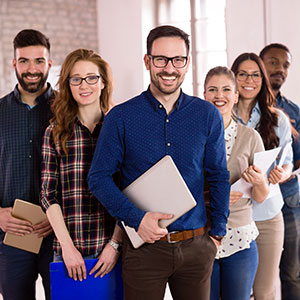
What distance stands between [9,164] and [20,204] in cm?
22

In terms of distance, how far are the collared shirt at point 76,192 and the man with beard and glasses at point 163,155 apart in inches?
5.9

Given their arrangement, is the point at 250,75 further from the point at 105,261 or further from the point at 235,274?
the point at 105,261

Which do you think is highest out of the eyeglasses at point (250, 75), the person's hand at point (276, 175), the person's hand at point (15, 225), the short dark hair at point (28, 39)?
the short dark hair at point (28, 39)

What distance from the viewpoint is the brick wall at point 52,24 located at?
6.39 metres

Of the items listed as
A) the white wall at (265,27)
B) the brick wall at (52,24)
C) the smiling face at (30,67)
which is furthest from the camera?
the brick wall at (52,24)

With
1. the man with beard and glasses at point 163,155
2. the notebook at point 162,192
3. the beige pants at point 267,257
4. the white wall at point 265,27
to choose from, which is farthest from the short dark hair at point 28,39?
the white wall at point 265,27

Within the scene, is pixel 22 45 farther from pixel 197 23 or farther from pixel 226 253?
pixel 197 23

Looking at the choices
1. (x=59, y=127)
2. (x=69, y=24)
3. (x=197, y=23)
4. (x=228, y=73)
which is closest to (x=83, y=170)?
(x=59, y=127)

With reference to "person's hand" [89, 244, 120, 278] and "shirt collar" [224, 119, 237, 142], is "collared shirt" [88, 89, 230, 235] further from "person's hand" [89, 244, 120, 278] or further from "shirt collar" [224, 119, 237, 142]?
"shirt collar" [224, 119, 237, 142]

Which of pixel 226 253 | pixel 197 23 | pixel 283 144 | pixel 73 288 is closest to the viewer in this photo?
pixel 73 288

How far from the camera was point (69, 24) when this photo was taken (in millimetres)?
6934

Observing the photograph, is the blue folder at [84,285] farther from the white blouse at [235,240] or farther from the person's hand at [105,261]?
the white blouse at [235,240]

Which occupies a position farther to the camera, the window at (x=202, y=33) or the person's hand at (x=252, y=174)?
the window at (x=202, y=33)

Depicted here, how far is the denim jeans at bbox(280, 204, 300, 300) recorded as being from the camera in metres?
2.85
